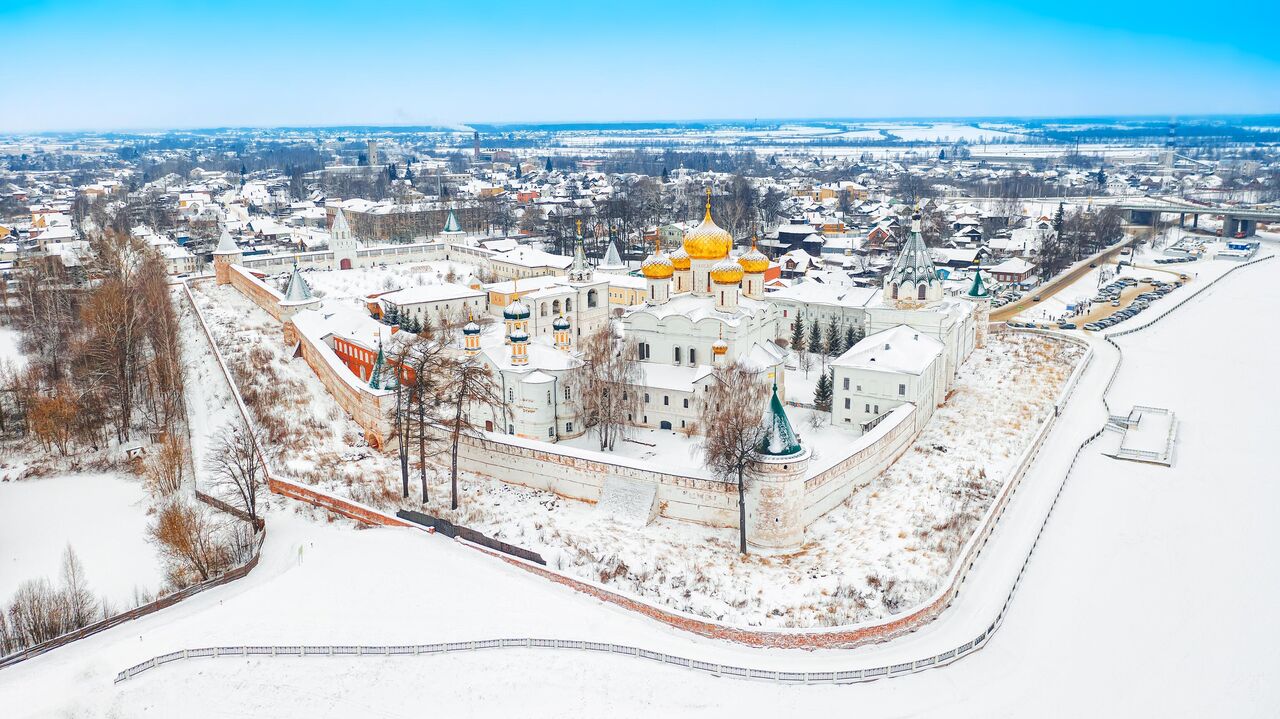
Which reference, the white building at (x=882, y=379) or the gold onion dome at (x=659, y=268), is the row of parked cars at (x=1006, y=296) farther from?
the gold onion dome at (x=659, y=268)

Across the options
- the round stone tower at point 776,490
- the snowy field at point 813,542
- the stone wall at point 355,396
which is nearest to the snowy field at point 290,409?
the stone wall at point 355,396

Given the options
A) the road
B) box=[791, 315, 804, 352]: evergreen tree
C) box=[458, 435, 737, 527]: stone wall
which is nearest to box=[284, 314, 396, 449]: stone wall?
box=[458, 435, 737, 527]: stone wall

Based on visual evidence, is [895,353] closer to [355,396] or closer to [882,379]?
[882,379]

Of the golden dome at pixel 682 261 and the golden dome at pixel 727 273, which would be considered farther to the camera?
the golden dome at pixel 682 261

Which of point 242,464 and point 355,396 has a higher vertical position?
point 355,396

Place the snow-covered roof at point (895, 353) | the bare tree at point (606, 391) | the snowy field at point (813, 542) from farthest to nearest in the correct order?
the snow-covered roof at point (895, 353) < the bare tree at point (606, 391) < the snowy field at point (813, 542)

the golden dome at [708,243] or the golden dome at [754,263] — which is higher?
the golden dome at [708,243]

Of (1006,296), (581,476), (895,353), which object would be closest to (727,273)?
(895,353)
